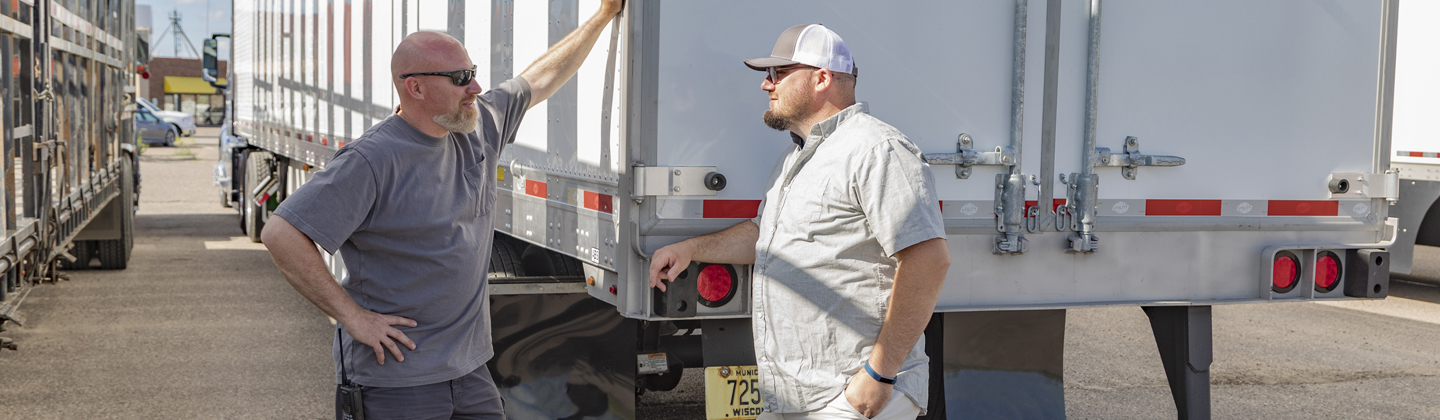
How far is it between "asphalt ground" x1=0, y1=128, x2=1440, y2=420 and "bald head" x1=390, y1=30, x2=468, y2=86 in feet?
9.97

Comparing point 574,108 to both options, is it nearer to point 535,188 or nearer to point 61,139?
point 535,188

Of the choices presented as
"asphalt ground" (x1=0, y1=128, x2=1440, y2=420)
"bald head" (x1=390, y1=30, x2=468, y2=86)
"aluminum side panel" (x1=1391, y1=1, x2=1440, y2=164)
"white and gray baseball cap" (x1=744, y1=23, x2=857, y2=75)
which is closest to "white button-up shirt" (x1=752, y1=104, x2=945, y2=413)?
"white and gray baseball cap" (x1=744, y1=23, x2=857, y2=75)

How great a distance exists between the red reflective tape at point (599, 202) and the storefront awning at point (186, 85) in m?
61.8

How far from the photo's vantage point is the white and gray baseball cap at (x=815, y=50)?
2.79 meters

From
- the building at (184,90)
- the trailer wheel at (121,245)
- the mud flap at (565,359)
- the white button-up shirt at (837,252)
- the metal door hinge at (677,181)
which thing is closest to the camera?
the white button-up shirt at (837,252)

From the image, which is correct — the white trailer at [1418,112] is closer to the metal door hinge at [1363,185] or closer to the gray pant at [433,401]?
the metal door hinge at [1363,185]

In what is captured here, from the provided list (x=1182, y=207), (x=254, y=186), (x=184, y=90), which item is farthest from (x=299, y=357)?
(x=184, y=90)

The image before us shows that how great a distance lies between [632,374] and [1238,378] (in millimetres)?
3902

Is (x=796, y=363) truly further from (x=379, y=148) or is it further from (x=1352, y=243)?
(x=1352, y=243)

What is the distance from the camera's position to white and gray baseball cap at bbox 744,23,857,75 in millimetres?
2791

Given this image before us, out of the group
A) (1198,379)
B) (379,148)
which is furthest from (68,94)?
(1198,379)

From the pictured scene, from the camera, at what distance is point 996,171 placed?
12.6ft

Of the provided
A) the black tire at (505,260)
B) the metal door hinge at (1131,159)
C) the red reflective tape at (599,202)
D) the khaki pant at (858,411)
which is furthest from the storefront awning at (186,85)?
the khaki pant at (858,411)

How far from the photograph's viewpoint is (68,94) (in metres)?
7.04
